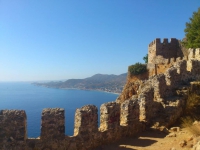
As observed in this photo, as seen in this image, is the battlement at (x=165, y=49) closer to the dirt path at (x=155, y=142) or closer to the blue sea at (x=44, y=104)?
the blue sea at (x=44, y=104)

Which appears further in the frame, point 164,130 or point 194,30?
point 194,30

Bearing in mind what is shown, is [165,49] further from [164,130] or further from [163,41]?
[164,130]

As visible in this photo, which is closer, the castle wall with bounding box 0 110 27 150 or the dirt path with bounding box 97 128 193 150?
the castle wall with bounding box 0 110 27 150

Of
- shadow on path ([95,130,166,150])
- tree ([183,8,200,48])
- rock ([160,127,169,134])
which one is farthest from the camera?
tree ([183,8,200,48])

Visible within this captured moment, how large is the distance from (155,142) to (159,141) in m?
0.18

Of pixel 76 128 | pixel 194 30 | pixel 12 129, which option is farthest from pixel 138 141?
pixel 194 30

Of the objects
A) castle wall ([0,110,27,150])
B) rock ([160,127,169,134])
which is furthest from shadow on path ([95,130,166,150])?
castle wall ([0,110,27,150])

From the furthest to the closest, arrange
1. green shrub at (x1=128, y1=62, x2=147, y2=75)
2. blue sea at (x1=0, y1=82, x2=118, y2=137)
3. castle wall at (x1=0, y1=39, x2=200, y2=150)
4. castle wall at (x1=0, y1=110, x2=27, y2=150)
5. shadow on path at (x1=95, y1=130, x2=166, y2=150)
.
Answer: blue sea at (x1=0, y1=82, x2=118, y2=137)
green shrub at (x1=128, y1=62, x2=147, y2=75)
shadow on path at (x1=95, y1=130, x2=166, y2=150)
castle wall at (x1=0, y1=39, x2=200, y2=150)
castle wall at (x1=0, y1=110, x2=27, y2=150)

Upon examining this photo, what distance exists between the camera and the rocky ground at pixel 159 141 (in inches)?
284

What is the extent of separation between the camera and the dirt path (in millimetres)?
7262

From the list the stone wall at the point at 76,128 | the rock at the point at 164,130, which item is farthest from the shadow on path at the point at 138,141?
the stone wall at the point at 76,128

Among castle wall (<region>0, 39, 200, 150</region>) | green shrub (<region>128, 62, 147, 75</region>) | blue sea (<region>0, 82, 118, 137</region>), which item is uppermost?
green shrub (<region>128, 62, 147, 75</region>)

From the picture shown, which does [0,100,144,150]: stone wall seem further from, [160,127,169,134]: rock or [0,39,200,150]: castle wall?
[160,127,169,134]: rock

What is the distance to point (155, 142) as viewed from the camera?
8.00 m
